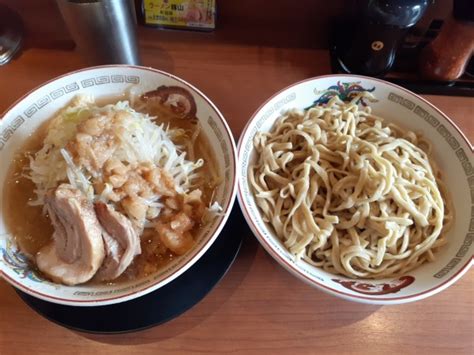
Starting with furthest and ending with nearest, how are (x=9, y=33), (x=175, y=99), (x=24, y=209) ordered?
(x=9, y=33), (x=175, y=99), (x=24, y=209)

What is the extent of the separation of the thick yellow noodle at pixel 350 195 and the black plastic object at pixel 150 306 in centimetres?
19

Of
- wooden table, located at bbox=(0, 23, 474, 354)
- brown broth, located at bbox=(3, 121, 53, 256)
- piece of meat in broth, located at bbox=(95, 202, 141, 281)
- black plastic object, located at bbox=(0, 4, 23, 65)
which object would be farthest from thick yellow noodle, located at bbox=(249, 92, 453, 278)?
black plastic object, located at bbox=(0, 4, 23, 65)

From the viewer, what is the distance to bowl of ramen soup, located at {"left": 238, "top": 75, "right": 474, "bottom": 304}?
1.10m

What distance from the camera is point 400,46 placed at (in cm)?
161

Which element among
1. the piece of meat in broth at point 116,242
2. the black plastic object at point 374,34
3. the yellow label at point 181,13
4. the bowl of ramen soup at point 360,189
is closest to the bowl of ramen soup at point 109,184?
the piece of meat in broth at point 116,242

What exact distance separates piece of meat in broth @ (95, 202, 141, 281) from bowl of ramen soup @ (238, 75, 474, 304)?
31 cm

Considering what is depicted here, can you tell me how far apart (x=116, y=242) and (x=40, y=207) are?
319 millimetres

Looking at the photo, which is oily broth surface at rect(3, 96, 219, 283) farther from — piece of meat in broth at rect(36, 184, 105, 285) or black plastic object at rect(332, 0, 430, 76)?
black plastic object at rect(332, 0, 430, 76)

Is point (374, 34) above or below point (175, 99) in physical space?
above

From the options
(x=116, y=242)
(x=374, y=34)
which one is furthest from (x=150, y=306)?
(x=374, y=34)

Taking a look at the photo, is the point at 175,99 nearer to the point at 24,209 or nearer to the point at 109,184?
the point at 109,184

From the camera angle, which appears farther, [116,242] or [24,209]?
[24,209]

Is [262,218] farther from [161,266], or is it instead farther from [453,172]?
[453,172]

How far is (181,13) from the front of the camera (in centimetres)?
167
